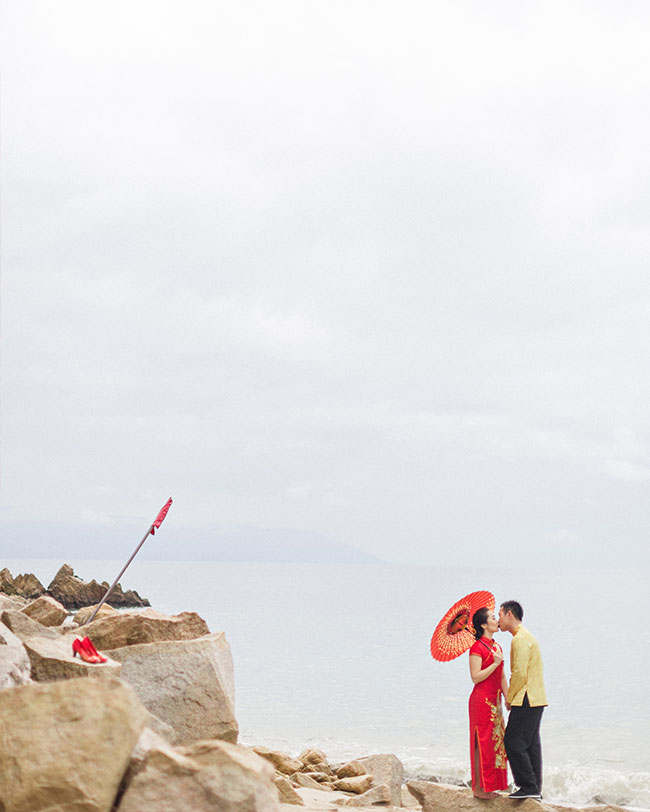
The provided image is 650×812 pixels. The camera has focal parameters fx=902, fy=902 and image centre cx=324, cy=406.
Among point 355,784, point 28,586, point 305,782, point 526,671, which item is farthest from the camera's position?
point 28,586

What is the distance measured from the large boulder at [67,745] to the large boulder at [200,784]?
0.16 metres

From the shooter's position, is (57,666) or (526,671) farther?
(526,671)

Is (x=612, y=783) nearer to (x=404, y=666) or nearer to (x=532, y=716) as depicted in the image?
(x=532, y=716)

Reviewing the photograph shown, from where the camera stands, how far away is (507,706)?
8.91 meters

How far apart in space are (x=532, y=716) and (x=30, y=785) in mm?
5199

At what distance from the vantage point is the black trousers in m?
8.75

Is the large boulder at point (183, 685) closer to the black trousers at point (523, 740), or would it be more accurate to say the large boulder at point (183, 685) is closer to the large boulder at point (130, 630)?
the large boulder at point (130, 630)

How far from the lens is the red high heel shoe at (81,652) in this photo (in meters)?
7.47

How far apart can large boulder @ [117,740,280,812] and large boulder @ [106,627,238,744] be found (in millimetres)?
3051

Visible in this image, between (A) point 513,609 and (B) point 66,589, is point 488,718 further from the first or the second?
(B) point 66,589

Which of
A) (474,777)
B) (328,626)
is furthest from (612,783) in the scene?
(328,626)

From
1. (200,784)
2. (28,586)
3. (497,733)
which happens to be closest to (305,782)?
(497,733)

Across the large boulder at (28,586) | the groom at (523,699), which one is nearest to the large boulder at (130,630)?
the groom at (523,699)

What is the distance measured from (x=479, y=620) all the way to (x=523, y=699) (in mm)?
837
